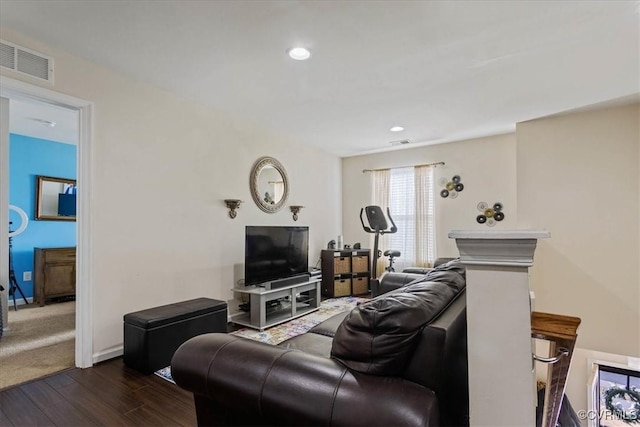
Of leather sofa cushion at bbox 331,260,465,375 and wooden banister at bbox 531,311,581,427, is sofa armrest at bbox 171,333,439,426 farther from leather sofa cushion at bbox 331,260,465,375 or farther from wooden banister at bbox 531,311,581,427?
wooden banister at bbox 531,311,581,427

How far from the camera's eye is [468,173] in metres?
→ 5.05

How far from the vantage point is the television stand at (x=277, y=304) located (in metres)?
3.56

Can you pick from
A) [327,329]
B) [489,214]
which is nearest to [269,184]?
[327,329]

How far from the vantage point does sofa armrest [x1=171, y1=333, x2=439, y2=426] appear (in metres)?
0.96

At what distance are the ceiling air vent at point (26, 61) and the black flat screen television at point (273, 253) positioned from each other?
6.99 ft

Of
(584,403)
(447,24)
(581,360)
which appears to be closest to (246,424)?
(447,24)

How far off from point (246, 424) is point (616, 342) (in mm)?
4104

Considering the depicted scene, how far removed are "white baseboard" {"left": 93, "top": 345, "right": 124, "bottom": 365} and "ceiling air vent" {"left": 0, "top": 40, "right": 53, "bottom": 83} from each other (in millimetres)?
2186

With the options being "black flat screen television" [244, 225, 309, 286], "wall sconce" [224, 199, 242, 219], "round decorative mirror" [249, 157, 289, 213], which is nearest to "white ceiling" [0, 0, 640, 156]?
"round decorative mirror" [249, 157, 289, 213]

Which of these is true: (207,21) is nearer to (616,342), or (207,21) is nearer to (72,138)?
(72,138)

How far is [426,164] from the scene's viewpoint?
5410 millimetres

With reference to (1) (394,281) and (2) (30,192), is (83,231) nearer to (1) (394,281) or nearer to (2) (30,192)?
(1) (394,281)

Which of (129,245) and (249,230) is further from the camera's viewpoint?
(249,230)

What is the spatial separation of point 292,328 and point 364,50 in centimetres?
285
